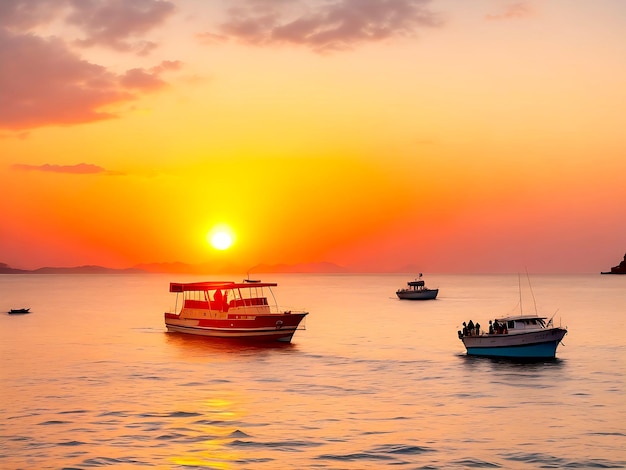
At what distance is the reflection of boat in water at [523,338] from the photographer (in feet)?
228

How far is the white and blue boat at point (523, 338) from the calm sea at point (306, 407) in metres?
1.62

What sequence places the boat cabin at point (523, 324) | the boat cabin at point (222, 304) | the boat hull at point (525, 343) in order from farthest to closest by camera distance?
the boat cabin at point (222, 304) → the boat cabin at point (523, 324) → the boat hull at point (525, 343)

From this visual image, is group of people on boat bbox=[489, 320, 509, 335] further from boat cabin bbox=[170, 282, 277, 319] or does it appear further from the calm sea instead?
boat cabin bbox=[170, 282, 277, 319]

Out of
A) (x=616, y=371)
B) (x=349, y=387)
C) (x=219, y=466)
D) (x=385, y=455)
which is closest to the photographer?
(x=219, y=466)

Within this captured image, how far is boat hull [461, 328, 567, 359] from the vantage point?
2739 inches

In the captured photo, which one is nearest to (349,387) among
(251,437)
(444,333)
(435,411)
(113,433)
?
(435,411)

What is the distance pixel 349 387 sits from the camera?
57.0m

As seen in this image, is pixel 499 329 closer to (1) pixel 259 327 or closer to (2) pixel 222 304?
(1) pixel 259 327

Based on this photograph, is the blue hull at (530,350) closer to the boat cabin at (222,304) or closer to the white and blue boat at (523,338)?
the white and blue boat at (523,338)

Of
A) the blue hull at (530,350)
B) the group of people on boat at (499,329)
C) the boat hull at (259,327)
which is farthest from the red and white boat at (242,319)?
the blue hull at (530,350)

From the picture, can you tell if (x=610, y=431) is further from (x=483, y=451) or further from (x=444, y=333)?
(x=444, y=333)

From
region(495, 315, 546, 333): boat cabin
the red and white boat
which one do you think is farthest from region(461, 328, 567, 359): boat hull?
the red and white boat

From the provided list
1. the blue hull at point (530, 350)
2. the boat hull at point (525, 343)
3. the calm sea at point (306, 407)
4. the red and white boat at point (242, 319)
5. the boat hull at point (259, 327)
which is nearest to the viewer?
the calm sea at point (306, 407)

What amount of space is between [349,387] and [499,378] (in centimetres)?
1350
